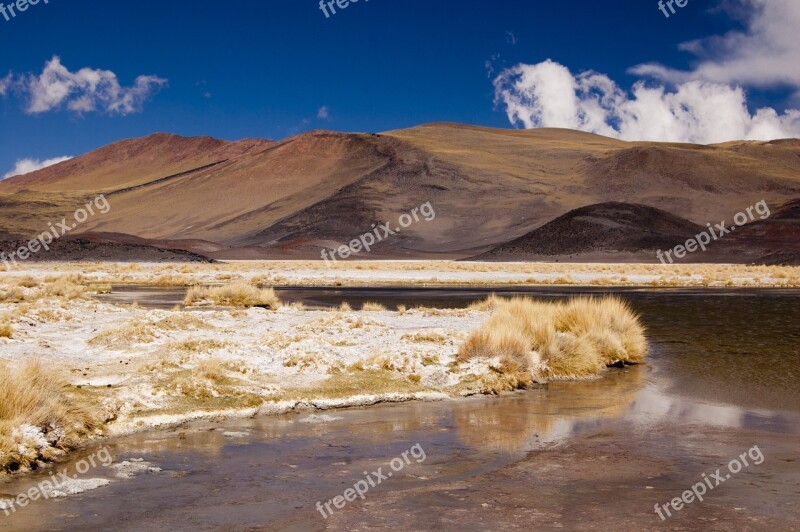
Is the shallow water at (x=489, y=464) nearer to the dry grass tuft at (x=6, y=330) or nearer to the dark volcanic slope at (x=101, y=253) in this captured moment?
the dry grass tuft at (x=6, y=330)

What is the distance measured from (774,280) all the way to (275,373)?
39.6 meters

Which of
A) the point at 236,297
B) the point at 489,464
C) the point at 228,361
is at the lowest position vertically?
the point at 489,464

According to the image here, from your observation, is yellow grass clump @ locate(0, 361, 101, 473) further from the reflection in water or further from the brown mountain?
the brown mountain

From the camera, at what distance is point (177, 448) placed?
8.95 m

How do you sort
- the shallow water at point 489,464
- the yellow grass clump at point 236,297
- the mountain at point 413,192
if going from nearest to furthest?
the shallow water at point 489,464
the yellow grass clump at point 236,297
the mountain at point 413,192

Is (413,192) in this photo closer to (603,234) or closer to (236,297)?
(603,234)

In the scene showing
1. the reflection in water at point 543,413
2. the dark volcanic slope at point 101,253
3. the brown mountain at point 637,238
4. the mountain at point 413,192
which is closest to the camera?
the reflection in water at point 543,413

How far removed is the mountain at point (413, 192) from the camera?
112 meters

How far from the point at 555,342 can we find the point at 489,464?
652 cm

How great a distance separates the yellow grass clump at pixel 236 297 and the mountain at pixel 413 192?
2817 inches

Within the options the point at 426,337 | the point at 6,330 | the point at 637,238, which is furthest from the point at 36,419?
the point at 637,238

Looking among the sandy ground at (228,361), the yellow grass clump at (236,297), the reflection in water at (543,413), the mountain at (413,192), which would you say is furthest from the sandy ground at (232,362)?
the mountain at (413,192)

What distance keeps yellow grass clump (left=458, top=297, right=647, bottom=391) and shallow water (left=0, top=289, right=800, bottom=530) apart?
0.59m

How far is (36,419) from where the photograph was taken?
852cm
